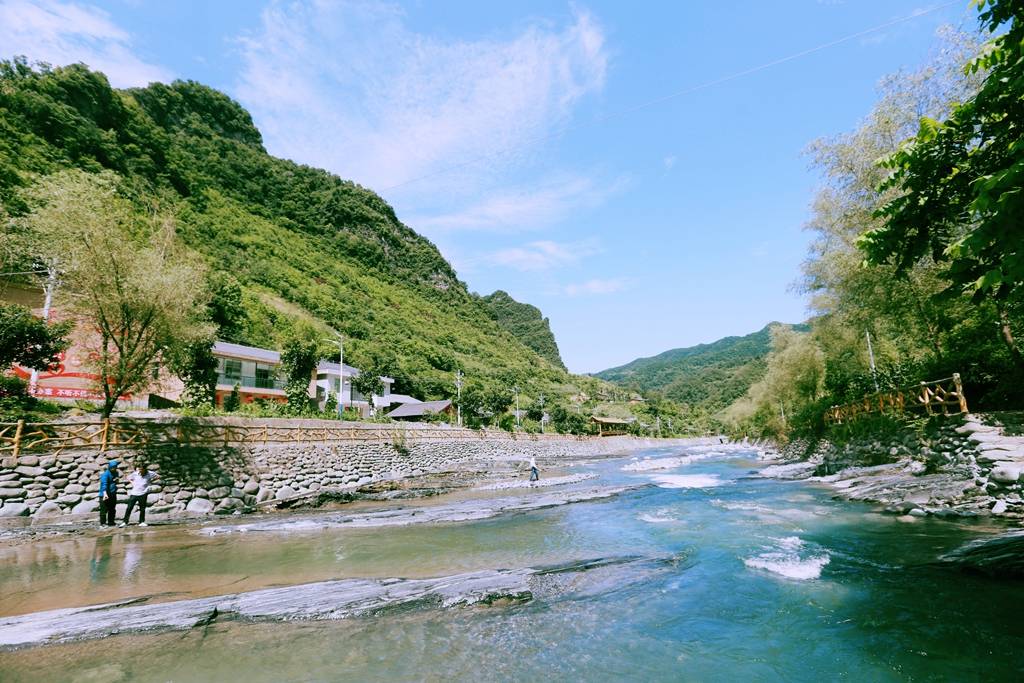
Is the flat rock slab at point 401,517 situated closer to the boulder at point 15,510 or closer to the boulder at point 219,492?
the boulder at point 219,492

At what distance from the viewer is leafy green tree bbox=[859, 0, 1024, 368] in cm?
361

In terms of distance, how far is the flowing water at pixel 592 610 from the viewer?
527 cm

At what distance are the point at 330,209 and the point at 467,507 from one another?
127110 mm

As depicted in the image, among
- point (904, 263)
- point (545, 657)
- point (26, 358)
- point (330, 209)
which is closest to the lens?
point (904, 263)

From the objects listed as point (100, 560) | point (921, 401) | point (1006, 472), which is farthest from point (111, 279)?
point (921, 401)

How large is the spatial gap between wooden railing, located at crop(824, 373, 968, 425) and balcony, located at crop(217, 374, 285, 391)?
4616cm

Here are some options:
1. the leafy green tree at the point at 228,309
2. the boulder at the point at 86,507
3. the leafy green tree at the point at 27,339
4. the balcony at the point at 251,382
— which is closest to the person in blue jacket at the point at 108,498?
the boulder at the point at 86,507

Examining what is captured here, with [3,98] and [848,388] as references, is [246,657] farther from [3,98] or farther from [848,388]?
[3,98]

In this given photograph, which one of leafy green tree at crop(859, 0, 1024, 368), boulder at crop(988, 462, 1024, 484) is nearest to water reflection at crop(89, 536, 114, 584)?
leafy green tree at crop(859, 0, 1024, 368)

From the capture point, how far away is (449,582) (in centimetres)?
799

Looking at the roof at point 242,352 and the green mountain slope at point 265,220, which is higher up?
the green mountain slope at point 265,220

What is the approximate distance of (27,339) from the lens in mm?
15375

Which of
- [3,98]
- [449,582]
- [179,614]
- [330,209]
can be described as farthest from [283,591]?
[330,209]

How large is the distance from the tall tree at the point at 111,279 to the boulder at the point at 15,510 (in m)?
3.41
